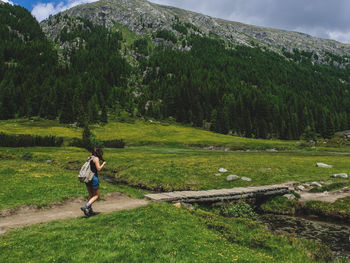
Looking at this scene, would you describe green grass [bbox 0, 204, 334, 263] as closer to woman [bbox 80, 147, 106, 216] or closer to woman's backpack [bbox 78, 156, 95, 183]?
woman [bbox 80, 147, 106, 216]

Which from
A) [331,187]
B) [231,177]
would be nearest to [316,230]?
[331,187]

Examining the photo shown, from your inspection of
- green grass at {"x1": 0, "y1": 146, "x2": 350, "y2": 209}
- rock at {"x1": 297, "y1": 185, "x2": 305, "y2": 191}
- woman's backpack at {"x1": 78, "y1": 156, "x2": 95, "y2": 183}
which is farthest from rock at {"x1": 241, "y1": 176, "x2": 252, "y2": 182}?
woman's backpack at {"x1": 78, "y1": 156, "x2": 95, "y2": 183}

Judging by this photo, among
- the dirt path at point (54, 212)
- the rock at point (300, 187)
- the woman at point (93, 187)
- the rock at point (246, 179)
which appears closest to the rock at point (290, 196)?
the rock at point (300, 187)

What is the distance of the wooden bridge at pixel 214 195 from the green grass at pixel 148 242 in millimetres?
4080

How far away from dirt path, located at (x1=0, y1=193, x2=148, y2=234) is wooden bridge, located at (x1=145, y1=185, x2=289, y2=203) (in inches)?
90.6

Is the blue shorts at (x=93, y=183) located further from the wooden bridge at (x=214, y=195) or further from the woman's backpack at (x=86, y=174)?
the wooden bridge at (x=214, y=195)

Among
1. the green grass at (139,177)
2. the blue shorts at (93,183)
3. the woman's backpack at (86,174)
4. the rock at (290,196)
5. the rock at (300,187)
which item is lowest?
the green grass at (139,177)

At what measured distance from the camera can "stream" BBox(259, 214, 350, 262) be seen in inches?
576

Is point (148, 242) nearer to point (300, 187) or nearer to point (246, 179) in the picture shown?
point (246, 179)

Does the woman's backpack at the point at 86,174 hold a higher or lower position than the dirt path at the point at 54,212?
higher

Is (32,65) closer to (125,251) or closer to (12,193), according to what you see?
(12,193)

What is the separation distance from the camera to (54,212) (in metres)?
16.0

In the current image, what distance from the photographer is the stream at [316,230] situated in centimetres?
1463

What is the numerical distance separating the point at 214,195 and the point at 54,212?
13105 mm
